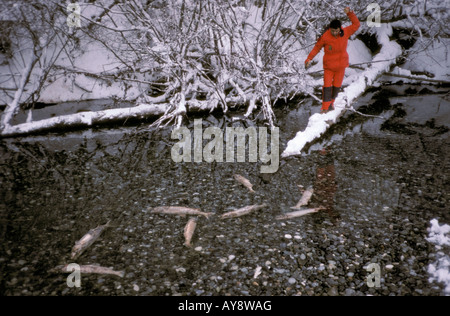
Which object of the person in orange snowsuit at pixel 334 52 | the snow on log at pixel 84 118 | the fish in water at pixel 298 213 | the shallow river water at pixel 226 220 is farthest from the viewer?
the snow on log at pixel 84 118

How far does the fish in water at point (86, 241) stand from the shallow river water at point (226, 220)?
0.05 meters

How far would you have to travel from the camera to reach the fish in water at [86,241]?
332 centimetres

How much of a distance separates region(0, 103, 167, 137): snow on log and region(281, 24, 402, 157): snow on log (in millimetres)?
3214

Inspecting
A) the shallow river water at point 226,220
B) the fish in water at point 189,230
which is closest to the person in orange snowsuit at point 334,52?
the shallow river water at point 226,220

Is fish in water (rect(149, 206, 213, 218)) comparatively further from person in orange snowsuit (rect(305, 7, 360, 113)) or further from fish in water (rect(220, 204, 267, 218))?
person in orange snowsuit (rect(305, 7, 360, 113))

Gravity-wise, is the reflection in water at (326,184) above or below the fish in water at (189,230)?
above

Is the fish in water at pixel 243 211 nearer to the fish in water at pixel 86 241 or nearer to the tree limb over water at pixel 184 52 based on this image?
the fish in water at pixel 86 241

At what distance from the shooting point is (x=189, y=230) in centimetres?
365

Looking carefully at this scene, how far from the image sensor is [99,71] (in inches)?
361

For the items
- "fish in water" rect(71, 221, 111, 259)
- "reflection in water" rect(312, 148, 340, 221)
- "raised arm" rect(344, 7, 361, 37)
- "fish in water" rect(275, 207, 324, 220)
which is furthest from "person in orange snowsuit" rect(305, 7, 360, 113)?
"fish in water" rect(71, 221, 111, 259)

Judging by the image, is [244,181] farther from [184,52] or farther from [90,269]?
[184,52]

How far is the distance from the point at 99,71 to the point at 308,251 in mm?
8102

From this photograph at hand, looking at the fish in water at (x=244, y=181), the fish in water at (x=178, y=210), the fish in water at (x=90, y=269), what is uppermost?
the fish in water at (x=244, y=181)
